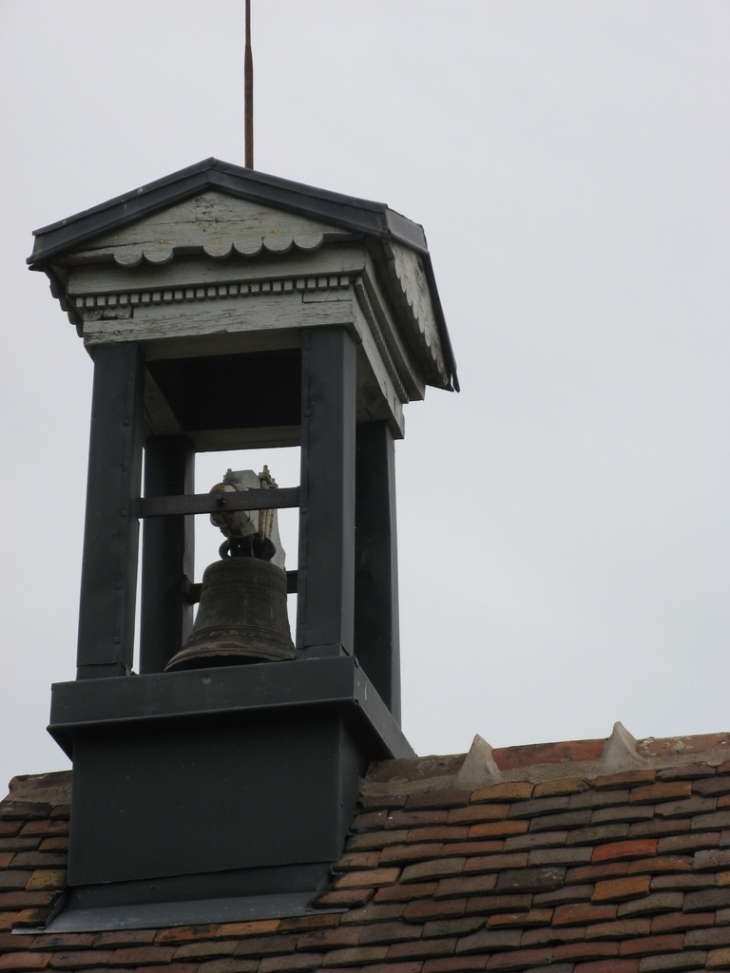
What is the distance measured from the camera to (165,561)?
7551 mm

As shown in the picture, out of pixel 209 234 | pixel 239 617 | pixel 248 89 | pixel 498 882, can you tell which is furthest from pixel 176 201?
pixel 498 882

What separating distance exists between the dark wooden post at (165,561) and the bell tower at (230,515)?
0.03ft

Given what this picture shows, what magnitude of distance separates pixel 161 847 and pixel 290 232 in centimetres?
255

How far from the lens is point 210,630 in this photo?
6867 millimetres

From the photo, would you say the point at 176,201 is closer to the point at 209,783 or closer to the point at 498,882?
the point at 209,783

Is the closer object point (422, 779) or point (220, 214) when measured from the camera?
point (422, 779)

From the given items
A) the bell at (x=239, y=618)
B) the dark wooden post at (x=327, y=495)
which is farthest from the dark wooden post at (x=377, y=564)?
the dark wooden post at (x=327, y=495)

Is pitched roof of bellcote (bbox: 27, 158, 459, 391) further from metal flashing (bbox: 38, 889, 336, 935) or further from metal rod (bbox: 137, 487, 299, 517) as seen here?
metal flashing (bbox: 38, 889, 336, 935)

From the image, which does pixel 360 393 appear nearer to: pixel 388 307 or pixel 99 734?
pixel 388 307

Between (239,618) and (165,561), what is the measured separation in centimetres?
77

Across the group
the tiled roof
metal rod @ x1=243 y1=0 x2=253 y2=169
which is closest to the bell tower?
the tiled roof

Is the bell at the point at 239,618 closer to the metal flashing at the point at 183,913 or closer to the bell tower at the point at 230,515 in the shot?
the bell tower at the point at 230,515

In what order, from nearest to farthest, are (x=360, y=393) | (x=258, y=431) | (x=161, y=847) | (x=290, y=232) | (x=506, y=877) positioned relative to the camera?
(x=506, y=877), (x=161, y=847), (x=290, y=232), (x=360, y=393), (x=258, y=431)

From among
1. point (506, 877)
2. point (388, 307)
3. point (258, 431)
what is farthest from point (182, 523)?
point (506, 877)
